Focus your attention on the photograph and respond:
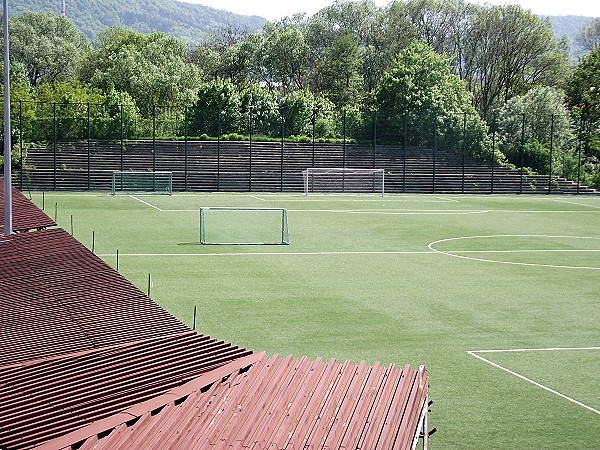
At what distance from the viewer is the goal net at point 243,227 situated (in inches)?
1167

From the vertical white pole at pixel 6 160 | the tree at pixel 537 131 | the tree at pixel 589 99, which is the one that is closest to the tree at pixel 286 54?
the tree at pixel 589 99

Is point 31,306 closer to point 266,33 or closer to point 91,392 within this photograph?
point 91,392


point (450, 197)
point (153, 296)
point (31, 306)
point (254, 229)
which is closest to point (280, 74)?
point (450, 197)

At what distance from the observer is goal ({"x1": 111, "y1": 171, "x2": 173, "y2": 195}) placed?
5181 centimetres

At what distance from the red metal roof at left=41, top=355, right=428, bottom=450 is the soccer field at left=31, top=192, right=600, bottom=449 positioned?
90.6 inches

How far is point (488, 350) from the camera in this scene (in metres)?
15.5

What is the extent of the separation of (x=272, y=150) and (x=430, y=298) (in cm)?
4016

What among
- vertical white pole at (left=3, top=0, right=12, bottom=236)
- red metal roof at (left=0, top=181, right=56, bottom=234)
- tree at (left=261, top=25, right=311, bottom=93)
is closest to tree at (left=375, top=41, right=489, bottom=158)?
red metal roof at (left=0, top=181, right=56, bottom=234)

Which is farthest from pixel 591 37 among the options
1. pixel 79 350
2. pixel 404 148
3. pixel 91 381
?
pixel 91 381

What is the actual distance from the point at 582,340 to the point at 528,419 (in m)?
5.19

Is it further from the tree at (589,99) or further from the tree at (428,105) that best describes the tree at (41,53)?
the tree at (589,99)

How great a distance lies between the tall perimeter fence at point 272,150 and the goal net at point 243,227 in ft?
60.8

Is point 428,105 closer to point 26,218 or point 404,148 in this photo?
point 404,148

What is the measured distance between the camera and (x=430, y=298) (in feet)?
66.4
